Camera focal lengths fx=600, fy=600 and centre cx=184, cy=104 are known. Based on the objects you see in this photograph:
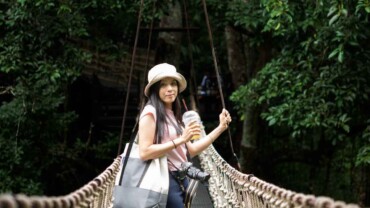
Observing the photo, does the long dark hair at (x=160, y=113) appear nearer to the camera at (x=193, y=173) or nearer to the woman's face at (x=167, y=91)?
the woman's face at (x=167, y=91)

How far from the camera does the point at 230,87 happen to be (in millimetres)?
7758

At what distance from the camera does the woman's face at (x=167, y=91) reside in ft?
6.27

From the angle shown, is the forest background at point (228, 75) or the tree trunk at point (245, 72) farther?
the tree trunk at point (245, 72)

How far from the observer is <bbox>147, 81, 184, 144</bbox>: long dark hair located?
183cm

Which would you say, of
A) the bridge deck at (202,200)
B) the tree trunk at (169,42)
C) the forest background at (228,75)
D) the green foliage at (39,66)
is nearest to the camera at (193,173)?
the bridge deck at (202,200)

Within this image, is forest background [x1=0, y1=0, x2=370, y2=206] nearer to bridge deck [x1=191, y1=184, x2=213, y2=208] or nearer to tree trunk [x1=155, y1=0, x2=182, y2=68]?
tree trunk [x1=155, y1=0, x2=182, y2=68]

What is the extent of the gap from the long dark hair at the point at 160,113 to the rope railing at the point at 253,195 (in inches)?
10.9

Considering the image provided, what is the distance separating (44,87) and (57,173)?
6.56 feet

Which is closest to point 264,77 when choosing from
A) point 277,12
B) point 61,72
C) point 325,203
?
point 277,12

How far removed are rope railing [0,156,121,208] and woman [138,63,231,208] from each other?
18cm

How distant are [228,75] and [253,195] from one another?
641 cm

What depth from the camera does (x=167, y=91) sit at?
1.92 meters

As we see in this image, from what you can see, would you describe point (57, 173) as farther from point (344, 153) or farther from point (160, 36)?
point (344, 153)

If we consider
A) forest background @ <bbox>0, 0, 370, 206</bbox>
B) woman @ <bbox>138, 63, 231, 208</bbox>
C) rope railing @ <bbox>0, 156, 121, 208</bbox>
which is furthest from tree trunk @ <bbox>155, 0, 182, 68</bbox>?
woman @ <bbox>138, 63, 231, 208</bbox>
